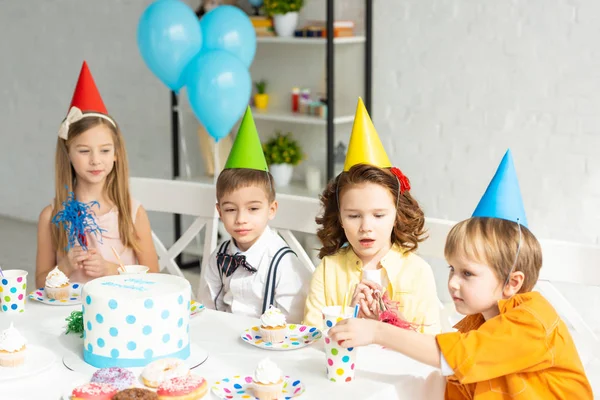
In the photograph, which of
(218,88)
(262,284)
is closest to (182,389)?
(262,284)

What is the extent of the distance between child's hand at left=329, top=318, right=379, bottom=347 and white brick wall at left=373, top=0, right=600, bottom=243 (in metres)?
2.30

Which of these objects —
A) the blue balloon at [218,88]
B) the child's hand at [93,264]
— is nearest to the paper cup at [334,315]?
the child's hand at [93,264]

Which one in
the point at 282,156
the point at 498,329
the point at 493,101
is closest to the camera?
the point at 498,329

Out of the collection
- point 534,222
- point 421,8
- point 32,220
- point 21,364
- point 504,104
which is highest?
point 421,8

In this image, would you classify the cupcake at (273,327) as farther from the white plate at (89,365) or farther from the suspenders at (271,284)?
the suspenders at (271,284)

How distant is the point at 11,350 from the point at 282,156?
9.93ft

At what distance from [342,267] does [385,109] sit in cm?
215

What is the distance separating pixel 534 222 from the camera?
3787mm

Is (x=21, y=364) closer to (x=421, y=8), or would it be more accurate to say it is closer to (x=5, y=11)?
(x=421, y=8)

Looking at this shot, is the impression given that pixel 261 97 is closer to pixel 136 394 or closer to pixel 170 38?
pixel 170 38

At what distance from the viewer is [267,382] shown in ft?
4.76

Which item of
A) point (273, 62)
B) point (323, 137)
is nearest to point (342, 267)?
point (323, 137)

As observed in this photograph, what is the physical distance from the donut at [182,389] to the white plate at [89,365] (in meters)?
0.10

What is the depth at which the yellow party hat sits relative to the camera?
2.19 meters
